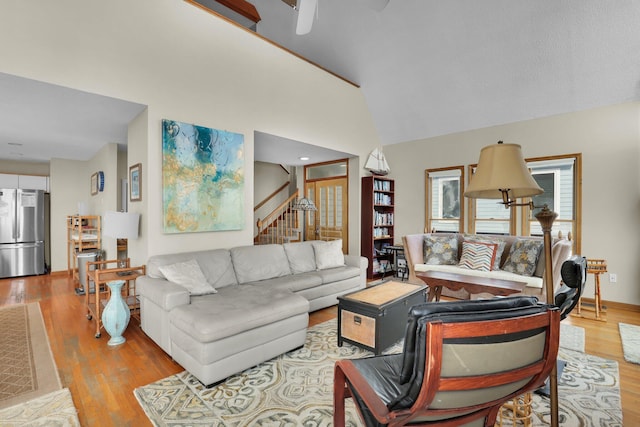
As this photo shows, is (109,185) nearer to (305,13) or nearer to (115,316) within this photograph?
(115,316)

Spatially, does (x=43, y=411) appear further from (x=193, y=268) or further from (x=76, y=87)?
(x=76, y=87)

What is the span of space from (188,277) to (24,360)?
1.48 metres

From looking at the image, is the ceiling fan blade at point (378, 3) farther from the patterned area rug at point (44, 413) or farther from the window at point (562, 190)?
the patterned area rug at point (44, 413)

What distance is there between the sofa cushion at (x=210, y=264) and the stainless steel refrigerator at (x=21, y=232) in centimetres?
475

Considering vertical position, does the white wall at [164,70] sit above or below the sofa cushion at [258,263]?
above

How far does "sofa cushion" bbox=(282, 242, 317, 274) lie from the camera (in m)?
4.23

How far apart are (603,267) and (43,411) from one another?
5.82 metres

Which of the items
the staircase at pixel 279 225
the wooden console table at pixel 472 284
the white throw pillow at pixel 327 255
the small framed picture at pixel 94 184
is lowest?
the wooden console table at pixel 472 284

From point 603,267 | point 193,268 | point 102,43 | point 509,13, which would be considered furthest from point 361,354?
point 509,13

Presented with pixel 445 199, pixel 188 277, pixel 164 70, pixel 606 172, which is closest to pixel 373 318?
pixel 188 277

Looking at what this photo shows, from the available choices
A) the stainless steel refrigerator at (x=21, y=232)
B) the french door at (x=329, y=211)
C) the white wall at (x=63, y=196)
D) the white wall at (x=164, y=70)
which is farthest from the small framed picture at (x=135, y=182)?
the stainless steel refrigerator at (x=21, y=232)

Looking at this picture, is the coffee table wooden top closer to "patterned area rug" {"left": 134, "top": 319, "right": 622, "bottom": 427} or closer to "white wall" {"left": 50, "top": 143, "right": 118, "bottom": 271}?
"patterned area rug" {"left": 134, "top": 319, "right": 622, "bottom": 427}

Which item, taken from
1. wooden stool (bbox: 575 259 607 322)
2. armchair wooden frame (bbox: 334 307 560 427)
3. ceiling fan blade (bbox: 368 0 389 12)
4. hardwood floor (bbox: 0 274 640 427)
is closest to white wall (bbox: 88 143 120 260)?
hardwood floor (bbox: 0 274 640 427)

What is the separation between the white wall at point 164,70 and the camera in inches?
106
